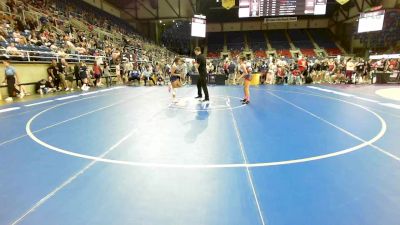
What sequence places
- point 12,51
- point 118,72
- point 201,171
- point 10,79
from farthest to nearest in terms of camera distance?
point 118,72, point 12,51, point 10,79, point 201,171

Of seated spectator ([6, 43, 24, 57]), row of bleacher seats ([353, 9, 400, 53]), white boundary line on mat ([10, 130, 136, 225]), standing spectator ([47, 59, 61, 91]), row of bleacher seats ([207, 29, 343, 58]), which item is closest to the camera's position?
white boundary line on mat ([10, 130, 136, 225])

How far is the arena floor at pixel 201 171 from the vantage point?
2361 mm

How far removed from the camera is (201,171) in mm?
3264

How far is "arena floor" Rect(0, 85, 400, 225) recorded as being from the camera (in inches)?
93.0

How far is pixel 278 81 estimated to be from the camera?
17.8m

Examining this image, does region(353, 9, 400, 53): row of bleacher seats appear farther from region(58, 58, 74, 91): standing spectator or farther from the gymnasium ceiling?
region(58, 58, 74, 91): standing spectator

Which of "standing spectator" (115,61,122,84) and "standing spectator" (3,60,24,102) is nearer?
"standing spectator" (3,60,24,102)

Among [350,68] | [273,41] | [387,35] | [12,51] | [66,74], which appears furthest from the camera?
[273,41]

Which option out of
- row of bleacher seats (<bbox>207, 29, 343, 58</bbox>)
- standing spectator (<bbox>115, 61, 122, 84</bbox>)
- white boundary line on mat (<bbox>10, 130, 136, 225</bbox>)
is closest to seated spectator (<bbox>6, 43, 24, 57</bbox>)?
standing spectator (<bbox>115, 61, 122, 84</bbox>)

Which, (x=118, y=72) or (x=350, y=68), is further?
(x=118, y=72)

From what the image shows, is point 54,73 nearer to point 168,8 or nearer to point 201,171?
point 201,171

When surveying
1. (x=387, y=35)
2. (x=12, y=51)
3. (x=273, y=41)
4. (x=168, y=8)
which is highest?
(x=168, y=8)

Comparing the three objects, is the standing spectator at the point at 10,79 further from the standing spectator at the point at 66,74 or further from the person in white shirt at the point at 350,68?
the person in white shirt at the point at 350,68

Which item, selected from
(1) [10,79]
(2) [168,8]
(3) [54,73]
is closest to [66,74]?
(3) [54,73]
